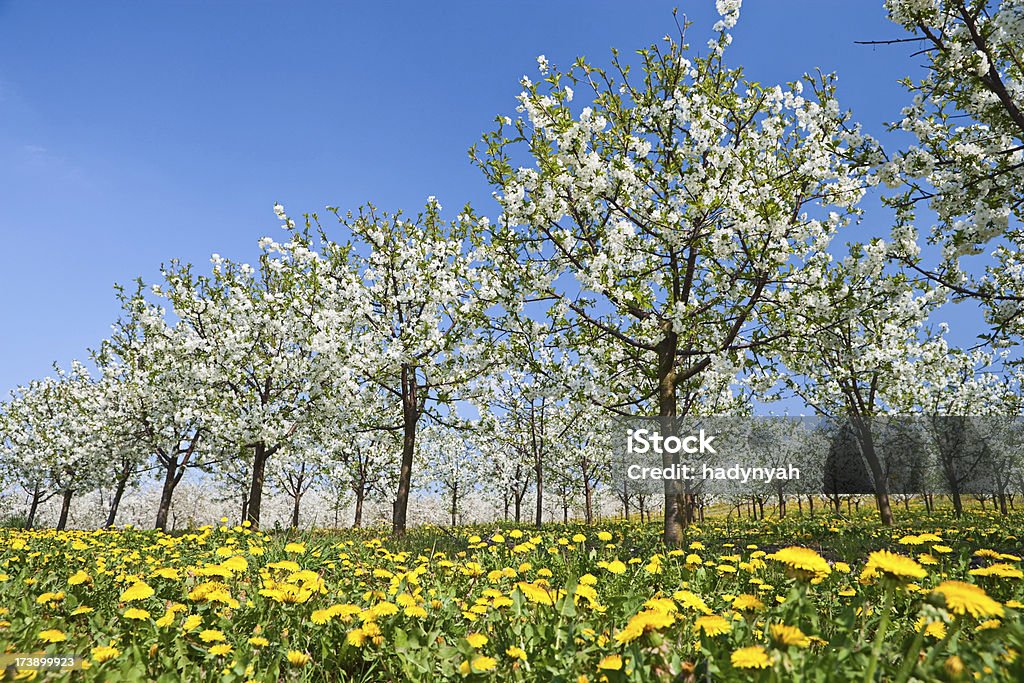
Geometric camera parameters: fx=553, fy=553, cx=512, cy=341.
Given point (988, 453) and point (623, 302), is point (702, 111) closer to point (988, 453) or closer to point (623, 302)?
point (623, 302)

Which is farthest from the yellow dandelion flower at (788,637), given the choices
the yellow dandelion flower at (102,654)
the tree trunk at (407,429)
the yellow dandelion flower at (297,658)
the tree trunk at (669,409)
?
the tree trunk at (407,429)

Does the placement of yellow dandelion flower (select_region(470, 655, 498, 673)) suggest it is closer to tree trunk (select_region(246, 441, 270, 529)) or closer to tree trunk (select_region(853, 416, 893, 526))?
tree trunk (select_region(246, 441, 270, 529))

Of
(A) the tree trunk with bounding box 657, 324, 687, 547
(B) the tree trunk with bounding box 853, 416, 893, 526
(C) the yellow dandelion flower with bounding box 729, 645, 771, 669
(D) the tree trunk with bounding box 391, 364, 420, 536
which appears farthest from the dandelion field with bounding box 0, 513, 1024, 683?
(B) the tree trunk with bounding box 853, 416, 893, 526

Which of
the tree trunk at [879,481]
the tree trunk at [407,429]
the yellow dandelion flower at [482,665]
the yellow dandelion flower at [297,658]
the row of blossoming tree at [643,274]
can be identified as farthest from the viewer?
the tree trunk at [879,481]

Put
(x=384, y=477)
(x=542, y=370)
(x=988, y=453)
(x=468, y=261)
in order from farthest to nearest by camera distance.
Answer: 1. (x=384, y=477)
2. (x=988, y=453)
3. (x=468, y=261)
4. (x=542, y=370)

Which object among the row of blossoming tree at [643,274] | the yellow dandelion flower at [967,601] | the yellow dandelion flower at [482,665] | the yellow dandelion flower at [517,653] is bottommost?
the yellow dandelion flower at [482,665]

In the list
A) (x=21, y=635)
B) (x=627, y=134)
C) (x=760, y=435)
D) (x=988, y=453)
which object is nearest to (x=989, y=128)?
(x=627, y=134)

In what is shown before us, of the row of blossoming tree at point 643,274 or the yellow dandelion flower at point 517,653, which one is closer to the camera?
the yellow dandelion flower at point 517,653

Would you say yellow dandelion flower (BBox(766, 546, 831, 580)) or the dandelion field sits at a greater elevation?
yellow dandelion flower (BBox(766, 546, 831, 580))

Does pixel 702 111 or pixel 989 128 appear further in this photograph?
pixel 702 111

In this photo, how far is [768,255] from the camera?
8.74 m

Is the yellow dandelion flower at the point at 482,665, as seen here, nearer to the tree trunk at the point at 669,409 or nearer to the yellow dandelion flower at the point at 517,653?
the yellow dandelion flower at the point at 517,653

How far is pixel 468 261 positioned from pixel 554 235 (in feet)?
18.1

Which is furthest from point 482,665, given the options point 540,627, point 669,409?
point 669,409
